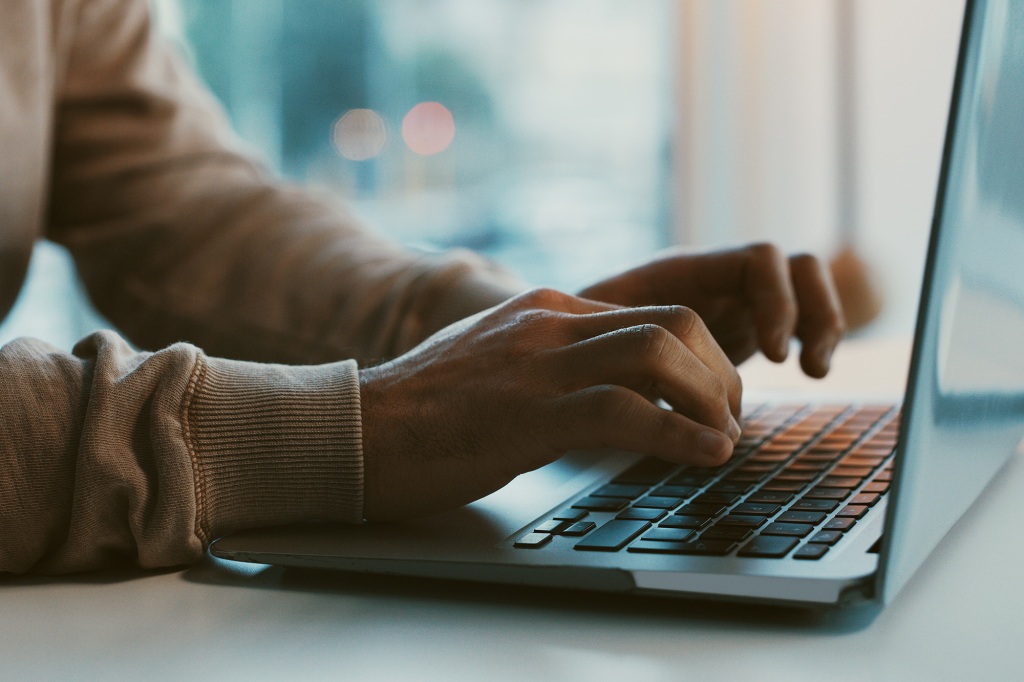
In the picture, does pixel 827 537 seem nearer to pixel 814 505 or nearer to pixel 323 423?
pixel 814 505

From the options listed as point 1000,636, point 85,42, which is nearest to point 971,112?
point 1000,636

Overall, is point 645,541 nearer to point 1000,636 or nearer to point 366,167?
point 1000,636

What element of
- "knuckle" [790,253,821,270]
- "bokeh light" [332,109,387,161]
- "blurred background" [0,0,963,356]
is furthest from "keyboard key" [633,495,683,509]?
"bokeh light" [332,109,387,161]

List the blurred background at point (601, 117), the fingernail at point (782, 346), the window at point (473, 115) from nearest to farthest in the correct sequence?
the fingernail at point (782, 346), the blurred background at point (601, 117), the window at point (473, 115)

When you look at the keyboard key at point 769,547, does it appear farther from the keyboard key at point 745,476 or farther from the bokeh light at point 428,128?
the bokeh light at point 428,128

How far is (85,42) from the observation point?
1.04 m

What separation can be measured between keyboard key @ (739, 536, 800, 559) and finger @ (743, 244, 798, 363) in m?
0.31

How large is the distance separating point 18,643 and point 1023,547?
1.45ft

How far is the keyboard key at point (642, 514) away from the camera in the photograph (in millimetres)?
454

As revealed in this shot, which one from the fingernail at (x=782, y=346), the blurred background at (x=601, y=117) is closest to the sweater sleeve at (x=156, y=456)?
the fingernail at (x=782, y=346)

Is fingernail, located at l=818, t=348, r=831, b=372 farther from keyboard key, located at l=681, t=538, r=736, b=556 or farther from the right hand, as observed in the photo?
keyboard key, located at l=681, t=538, r=736, b=556

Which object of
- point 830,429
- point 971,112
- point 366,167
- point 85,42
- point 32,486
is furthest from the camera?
point 366,167

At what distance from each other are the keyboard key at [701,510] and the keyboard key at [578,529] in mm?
46

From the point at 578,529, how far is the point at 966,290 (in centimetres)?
19
